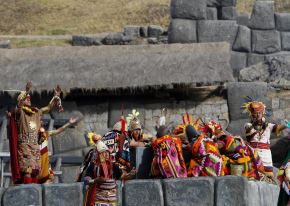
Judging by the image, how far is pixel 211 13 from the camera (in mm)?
25297

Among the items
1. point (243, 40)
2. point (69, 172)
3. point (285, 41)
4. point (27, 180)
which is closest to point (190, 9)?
point (243, 40)

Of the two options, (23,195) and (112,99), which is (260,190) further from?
(112,99)

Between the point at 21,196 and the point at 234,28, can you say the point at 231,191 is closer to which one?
the point at 21,196

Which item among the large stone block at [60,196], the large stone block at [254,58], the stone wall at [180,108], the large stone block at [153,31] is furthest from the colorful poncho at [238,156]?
the large stone block at [153,31]

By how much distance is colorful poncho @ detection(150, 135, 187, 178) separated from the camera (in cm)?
1461

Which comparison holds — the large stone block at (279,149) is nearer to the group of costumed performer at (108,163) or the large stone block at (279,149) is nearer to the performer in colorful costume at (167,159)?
the group of costumed performer at (108,163)

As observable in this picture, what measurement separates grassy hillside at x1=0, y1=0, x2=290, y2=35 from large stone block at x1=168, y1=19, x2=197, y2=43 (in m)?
6.30

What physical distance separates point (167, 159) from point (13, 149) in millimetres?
1824

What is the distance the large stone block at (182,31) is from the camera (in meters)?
25.0

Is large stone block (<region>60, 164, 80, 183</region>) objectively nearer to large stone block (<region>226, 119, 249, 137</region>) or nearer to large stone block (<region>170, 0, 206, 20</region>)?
large stone block (<region>226, 119, 249, 137</region>)

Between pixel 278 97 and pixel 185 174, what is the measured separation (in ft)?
28.1

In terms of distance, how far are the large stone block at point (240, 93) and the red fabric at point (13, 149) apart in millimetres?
8025

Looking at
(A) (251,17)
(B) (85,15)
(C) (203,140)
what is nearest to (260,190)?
(C) (203,140)

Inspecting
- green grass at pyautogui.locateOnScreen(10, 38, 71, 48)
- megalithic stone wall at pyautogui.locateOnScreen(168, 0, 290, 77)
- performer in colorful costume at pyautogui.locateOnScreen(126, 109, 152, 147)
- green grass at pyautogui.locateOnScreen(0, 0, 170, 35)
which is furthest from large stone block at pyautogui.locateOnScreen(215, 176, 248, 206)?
green grass at pyautogui.locateOnScreen(0, 0, 170, 35)
